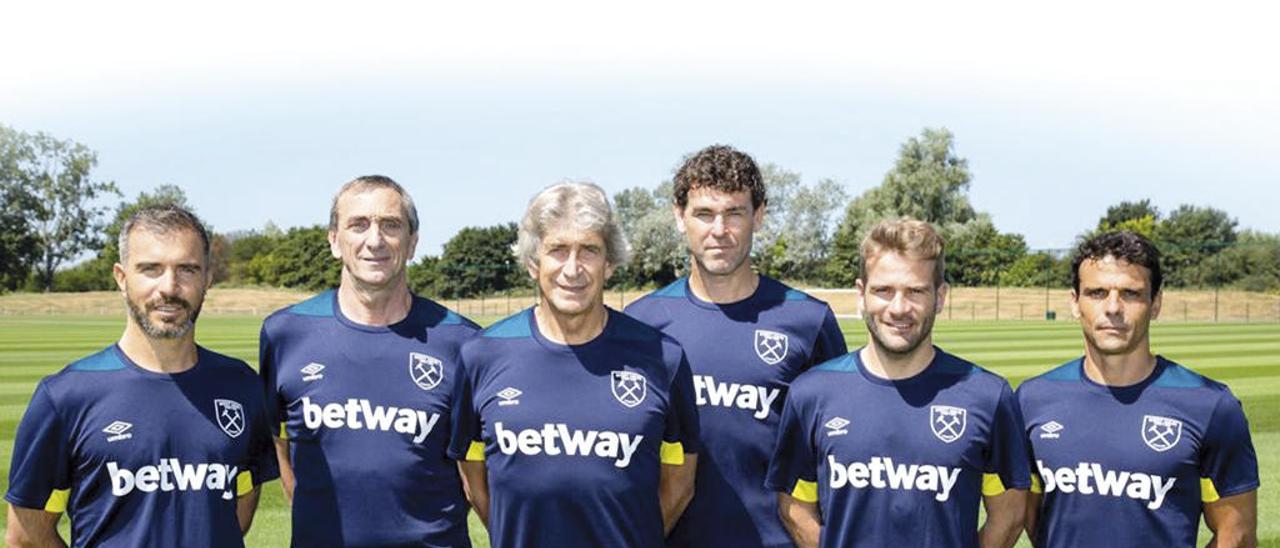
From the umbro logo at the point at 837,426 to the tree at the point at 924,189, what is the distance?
71543 mm

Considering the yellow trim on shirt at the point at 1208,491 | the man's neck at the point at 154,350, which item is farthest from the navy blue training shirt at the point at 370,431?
the yellow trim on shirt at the point at 1208,491

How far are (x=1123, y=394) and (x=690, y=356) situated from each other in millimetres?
1629

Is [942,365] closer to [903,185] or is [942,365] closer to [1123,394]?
[1123,394]

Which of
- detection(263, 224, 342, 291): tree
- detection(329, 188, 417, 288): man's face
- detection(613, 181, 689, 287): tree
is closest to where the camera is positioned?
detection(329, 188, 417, 288): man's face

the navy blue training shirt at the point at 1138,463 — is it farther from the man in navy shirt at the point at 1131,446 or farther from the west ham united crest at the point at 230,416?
the west ham united crest at the point at 230,416

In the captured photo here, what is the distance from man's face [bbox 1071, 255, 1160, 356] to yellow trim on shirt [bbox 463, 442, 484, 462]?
2.24 m

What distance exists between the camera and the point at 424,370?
14.1 feet

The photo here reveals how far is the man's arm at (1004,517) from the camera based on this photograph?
13.1ft

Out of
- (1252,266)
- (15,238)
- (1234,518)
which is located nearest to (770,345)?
(1234,518)

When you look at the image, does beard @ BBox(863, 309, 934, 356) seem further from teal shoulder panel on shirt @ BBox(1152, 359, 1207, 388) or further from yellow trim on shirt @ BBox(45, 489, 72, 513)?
yellow trim on shirt @ BBox(45, 489, 72, 513)

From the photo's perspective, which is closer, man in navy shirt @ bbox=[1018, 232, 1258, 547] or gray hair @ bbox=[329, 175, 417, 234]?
man in navy shirt @ bbox=[1018, 232, 1258, 547]

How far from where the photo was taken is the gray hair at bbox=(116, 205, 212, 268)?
376 cm

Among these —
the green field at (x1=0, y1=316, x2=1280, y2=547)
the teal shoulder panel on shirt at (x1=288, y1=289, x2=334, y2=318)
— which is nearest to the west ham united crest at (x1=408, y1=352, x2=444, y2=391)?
the teal shoulder panel on shirt at (x1=288, y1=289, x2=334, y2=318)

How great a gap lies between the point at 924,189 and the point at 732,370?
75135 millimetres
